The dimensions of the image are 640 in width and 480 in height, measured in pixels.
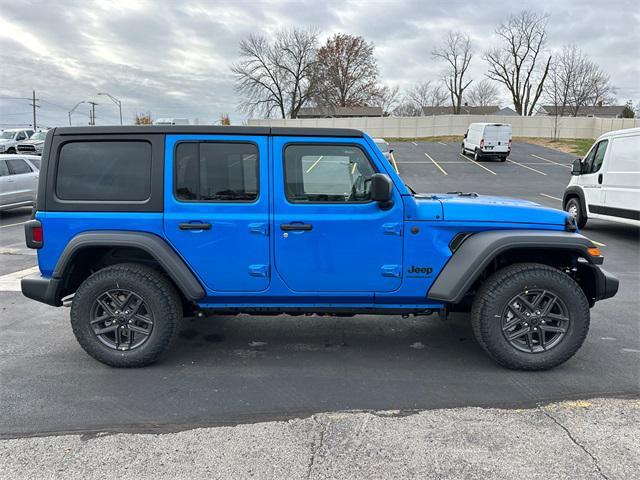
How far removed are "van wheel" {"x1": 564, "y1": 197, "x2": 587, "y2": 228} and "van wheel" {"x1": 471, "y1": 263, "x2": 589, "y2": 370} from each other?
23.6 feet

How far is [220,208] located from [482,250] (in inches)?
79.4

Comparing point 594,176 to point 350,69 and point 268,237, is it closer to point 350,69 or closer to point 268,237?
point 268,237

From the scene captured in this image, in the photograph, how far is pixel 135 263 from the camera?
3.81 metres

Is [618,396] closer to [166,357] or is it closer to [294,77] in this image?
[166,357]

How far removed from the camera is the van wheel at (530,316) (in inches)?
141

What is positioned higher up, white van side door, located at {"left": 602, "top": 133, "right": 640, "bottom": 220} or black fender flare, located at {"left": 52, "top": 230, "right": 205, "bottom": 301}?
white van side door, located at {"left": 602, "top": 133, "right": 640, "bottom": 220}

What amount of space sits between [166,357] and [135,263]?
86 cm

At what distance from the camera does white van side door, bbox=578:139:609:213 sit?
933 cm

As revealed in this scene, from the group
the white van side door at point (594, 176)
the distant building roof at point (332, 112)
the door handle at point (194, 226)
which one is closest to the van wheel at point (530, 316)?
the door handle at point (194, 226)

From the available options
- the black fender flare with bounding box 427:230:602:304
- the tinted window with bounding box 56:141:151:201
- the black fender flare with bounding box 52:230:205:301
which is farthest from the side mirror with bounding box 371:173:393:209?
the tinted window with bounding box 56:141:151:201

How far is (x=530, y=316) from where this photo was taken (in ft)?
12.0

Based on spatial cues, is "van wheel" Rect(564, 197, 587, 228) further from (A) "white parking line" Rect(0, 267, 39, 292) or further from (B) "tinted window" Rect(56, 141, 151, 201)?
(A) "white parking line" Rect(0, 267, 39, 292)

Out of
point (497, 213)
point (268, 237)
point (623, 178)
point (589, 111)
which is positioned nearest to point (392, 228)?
point (497, 213)

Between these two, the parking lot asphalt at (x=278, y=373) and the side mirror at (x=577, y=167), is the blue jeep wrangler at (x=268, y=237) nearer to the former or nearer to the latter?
the parking lot asphalt at (x=278, y=373)
